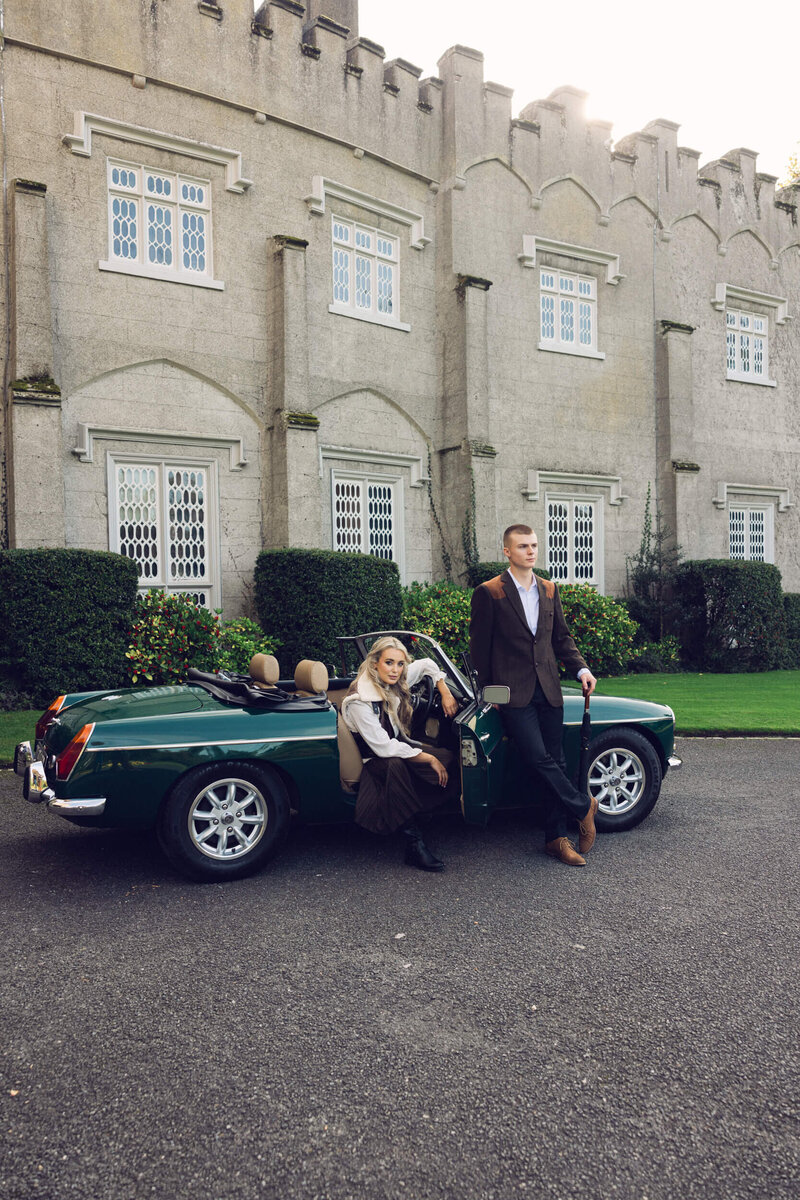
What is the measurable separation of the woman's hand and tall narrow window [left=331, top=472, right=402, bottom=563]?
30.4ft

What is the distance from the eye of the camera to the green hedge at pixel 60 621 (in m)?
10.8

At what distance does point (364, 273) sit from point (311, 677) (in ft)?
38.5

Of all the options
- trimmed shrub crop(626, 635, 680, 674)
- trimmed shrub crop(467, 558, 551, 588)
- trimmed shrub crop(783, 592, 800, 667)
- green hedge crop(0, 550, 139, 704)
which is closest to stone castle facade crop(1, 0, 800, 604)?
trimmed shrub crop(467, 558, 551, 588)

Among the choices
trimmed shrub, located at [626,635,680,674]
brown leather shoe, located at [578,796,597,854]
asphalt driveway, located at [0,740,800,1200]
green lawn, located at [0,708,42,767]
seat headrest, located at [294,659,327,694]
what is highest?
seat headrest, located at [294,659,327,694]

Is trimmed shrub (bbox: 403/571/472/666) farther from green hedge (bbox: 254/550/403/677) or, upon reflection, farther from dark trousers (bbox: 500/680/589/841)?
dark trousers (bbox: 500/680/589/841)

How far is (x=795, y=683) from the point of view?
14875 mm

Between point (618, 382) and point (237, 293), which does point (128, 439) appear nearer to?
point (237, 293)

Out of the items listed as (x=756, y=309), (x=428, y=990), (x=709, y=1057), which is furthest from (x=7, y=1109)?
(x=756, y=309)

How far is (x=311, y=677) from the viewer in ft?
18.3

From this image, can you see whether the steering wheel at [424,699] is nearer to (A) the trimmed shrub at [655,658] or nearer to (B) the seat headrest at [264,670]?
(B) the seat headrest at [264,670]

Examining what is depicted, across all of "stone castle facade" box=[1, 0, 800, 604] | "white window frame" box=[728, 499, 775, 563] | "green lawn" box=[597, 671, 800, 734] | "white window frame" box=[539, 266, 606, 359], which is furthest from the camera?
"white window frame" box=[728, 499, 775, 563]

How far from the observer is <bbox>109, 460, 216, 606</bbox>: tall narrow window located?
1302 cm

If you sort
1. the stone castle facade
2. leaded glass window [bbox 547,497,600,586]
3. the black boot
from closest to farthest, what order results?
the black boot
the stone castle facade
leaded glass window [bbox 547,497,600,586]

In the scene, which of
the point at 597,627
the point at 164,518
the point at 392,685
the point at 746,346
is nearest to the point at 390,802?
the point at 392,685
